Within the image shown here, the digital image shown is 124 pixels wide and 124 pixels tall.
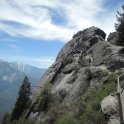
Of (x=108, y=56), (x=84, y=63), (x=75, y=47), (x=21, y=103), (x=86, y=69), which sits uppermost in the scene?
(x=75, y=47)

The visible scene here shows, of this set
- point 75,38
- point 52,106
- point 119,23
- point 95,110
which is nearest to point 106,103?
point 95,110

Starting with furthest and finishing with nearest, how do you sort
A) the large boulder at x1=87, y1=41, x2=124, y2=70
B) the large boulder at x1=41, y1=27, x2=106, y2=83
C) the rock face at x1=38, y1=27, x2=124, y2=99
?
the large boulder at x1=41, y1=27, x2=106, y2=83 → the large boulder at x1=87, y1=41, x2=124, y2=70 → the rock face at x1=38, y1=27, x2=124, y2=99

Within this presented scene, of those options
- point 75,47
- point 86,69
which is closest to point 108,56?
point 86,69

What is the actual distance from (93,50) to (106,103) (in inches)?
953

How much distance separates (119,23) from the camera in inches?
1448

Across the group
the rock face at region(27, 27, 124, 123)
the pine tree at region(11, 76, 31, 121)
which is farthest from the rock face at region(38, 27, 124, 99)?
the pine tree at region(11, 76, 31, 121)

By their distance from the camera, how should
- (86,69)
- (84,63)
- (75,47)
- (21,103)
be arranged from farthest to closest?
(21,103), (75,47), (84,63), (86,69)

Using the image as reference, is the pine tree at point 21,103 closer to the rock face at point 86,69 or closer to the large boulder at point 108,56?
the rock face at point 86,69

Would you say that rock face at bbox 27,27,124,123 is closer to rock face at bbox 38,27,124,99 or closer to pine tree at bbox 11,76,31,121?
rock face at bbox 38,27,124,99

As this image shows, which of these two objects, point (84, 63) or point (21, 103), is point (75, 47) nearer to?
point (84, 63)

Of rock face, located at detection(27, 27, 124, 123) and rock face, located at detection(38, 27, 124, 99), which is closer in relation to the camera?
rock face, located at detection(27, 27, 124, 123)

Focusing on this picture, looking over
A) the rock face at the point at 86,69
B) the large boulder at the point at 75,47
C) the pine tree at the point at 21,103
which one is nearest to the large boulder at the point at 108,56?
the rock face at the point at 86,69

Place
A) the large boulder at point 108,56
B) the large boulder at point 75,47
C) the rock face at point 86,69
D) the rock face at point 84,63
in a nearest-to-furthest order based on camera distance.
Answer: the rock face at point 86,69 → the rock face at point 84,63 → the large boulder at point 108,56 → the large boulder at point 75,47

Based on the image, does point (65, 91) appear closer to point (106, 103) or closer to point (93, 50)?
point (93, 50)
